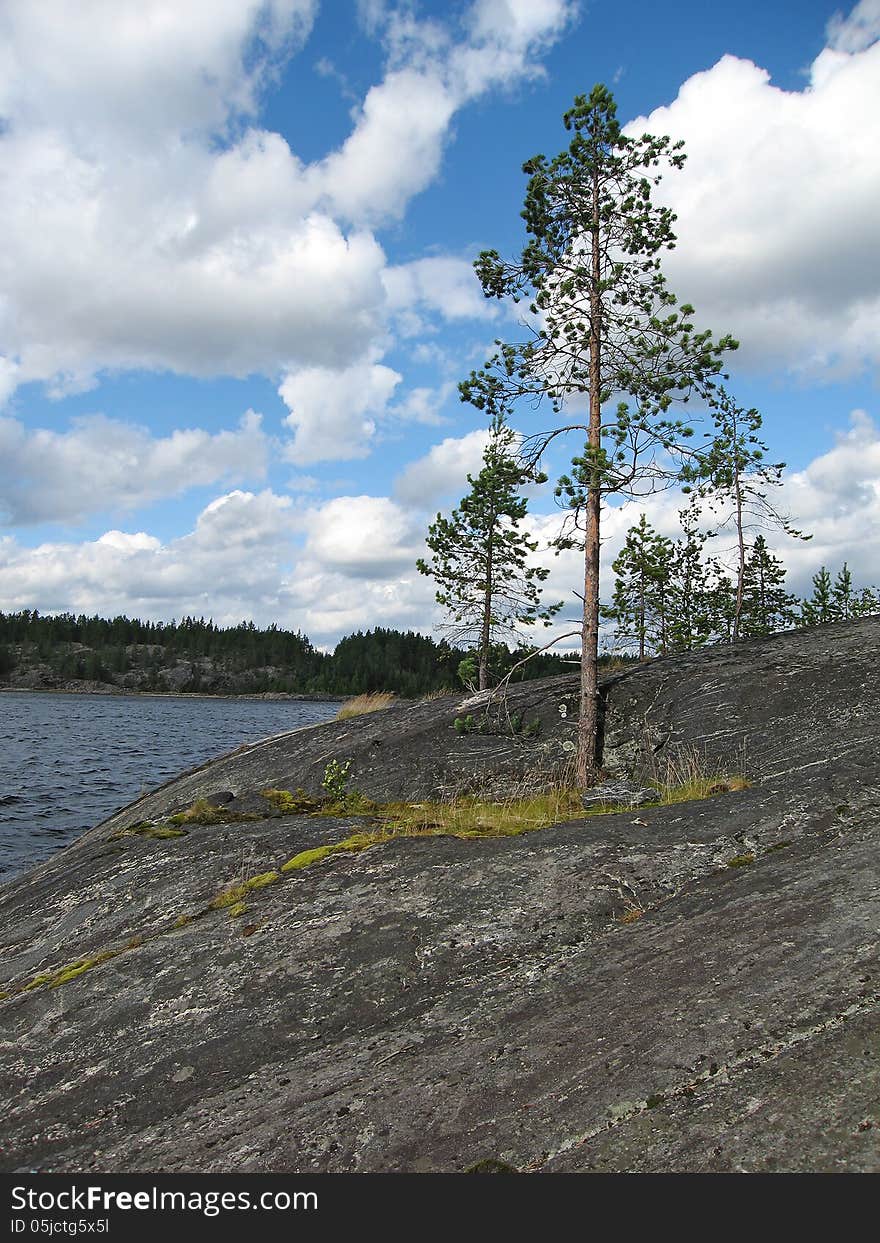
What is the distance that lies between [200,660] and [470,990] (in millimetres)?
188288

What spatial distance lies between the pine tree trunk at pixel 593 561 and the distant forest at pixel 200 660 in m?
134

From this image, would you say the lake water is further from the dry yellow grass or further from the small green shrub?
the small green shrub

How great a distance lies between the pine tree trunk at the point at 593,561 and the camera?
1527 cm

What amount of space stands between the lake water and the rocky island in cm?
1227

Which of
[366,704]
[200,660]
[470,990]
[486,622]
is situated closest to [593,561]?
[470,990]

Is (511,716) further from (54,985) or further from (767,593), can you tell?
(767,593)

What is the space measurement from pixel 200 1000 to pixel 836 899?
5.75 metres

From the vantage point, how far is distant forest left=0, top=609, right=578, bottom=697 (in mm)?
164250

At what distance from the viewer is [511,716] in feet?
58.1

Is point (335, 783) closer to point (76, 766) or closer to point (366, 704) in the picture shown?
point (366, 704)

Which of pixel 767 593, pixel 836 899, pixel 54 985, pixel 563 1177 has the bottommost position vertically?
pixel 54 985

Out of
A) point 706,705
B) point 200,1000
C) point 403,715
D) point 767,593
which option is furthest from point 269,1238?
point 767,593

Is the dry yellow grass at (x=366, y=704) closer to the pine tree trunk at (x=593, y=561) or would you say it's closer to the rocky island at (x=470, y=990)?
the pine tree trunk at (x=593, y=561)

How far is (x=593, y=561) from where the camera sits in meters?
15.6
